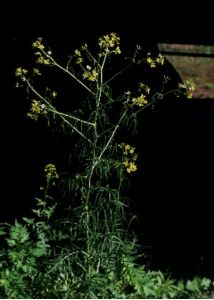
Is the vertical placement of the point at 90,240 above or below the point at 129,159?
below

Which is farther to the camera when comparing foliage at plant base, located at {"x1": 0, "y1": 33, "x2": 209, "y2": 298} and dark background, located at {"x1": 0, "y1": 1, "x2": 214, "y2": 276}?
dark background, located at {"x1": 0, "y1": 1, "x2": 214, "y2": 276}

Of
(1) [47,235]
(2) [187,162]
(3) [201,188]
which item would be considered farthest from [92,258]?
(2) [187,162]

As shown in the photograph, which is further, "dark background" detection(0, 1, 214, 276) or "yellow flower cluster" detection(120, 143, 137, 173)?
"dark background" detection(0, 1, 214, 276)

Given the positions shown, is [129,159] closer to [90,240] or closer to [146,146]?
[90,240]

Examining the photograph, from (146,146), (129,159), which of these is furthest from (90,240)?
(146,146)

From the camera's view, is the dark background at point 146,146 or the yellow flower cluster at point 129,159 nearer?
the yellow flower cluster at point 129,159

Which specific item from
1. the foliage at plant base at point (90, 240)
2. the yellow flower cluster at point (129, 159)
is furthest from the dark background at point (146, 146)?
the yellow flower cluster at point (129, 159)

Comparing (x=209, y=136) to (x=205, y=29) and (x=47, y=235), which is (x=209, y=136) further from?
(x=47, y=235)

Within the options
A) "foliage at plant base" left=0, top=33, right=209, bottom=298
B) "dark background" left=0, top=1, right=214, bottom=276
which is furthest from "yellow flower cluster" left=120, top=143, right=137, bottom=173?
"dark background" left=0, top=1, right=214, bottom=276

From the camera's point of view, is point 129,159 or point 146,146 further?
point 146,146

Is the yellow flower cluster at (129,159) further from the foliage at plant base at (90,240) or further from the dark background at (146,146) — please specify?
the dark background at (146,146)

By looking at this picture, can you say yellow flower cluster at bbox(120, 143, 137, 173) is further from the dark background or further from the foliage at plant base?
the dark background

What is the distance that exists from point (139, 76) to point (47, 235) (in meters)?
3.16

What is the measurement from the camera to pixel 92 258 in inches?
148
